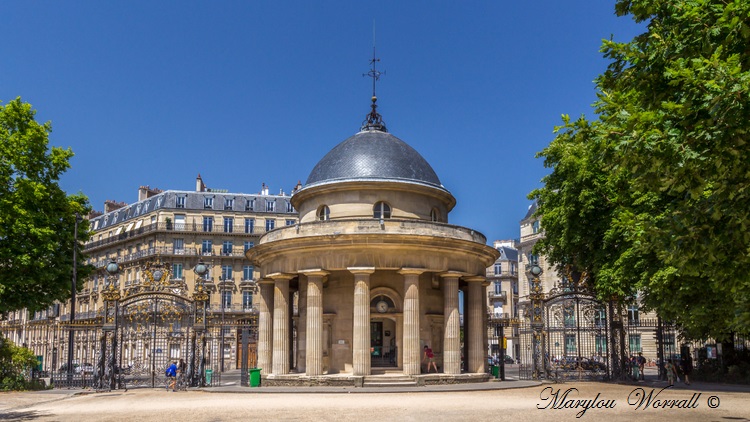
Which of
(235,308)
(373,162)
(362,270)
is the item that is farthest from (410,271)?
(235,308)

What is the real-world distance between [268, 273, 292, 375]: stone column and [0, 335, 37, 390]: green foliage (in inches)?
416

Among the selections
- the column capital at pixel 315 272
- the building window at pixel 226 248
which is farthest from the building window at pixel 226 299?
the column capital at pixel 315 272

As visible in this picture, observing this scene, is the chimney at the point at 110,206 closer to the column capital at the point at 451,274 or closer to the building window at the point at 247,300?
the building window at the point at 247,300

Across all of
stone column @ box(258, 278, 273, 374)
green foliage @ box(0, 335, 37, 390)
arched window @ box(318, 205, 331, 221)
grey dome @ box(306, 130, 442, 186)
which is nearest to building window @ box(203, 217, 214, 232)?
grey dome @ box(306, 130, 442, 186)

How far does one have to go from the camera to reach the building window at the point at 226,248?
7131cm

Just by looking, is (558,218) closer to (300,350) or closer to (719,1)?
(300,350)

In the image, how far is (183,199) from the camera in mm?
72938

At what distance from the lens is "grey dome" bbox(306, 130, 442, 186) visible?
32969 millimetres

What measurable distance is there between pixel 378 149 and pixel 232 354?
38.3 m

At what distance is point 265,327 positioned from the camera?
33219mm

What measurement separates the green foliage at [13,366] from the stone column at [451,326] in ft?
58.7

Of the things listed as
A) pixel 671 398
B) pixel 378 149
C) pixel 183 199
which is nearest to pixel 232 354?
pixel 183 199

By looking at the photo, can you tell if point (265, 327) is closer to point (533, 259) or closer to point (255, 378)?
point (255, 378)

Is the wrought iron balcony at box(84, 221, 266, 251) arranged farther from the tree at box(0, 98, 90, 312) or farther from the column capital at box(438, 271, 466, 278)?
the column capital at box(438, 271, 466, 278)
